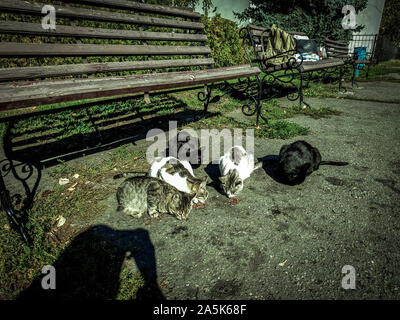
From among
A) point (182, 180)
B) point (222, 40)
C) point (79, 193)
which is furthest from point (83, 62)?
point (222, 40)

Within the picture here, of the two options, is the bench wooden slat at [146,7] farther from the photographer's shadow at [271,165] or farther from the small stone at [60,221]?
the photographer's shadow at [271,165]

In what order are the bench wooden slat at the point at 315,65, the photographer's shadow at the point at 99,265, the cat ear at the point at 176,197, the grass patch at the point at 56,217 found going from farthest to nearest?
the bench wooden slat at the point at 315,65 → the cat ear at the point at 176,197 → the grass patch at the point at 56,217 → the photographer's shadow at the point at 99,265

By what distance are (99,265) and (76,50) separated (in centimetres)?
229

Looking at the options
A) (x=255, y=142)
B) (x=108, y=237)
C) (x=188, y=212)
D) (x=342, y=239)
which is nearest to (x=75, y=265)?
(x=108, y=237)

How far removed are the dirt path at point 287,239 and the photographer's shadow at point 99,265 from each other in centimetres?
4

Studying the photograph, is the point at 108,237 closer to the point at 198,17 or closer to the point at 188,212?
the point at 188,212

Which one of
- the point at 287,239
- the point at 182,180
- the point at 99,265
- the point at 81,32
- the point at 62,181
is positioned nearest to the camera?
the point at 99,265

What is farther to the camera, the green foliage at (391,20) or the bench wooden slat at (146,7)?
the green foliage at (391,20)

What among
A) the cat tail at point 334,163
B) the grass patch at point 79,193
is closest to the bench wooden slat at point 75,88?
the grass patch at point 79,193

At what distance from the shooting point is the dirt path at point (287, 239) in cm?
132

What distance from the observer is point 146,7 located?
9.78 ft

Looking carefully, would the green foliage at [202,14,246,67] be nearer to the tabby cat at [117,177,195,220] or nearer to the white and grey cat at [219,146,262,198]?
the white and grey cat at [219,146,262,198]

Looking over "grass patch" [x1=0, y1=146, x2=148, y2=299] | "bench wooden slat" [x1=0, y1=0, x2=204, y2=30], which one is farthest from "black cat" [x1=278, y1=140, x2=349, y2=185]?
"bench wooden slat" [x1=0, y1=0, x2=204, y2=30]

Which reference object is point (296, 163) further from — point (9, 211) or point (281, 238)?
point (9, 211)
